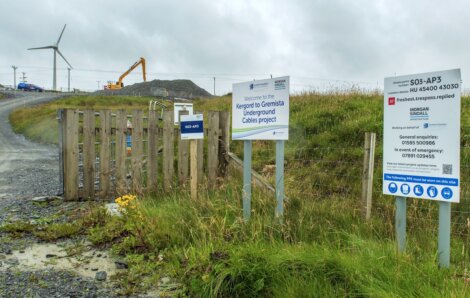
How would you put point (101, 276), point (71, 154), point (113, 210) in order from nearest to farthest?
point (101, 276)
point (113, 210)
point (71, 154)

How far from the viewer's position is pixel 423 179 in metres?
3.61

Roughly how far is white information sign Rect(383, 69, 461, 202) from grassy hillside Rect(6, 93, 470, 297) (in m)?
0.63

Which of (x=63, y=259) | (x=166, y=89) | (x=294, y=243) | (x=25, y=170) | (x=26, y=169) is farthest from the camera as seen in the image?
(x=166, y=89)

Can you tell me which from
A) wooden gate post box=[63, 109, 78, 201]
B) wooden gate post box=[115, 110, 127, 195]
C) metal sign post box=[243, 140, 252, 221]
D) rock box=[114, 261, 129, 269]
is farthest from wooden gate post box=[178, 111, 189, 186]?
rock box=[114, 261, 129, 269]

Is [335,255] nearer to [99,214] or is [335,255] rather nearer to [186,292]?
[186,292]

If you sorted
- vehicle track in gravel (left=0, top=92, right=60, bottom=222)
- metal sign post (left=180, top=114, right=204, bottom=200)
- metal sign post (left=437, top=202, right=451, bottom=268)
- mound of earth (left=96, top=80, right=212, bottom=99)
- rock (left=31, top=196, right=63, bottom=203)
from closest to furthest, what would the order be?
metal sign post (left=437, top=202, right=451, bottom=268)
metal sign post (left=180, top=114, right=204, bottom=200)
rock (left=31, top=196, right=63, bottom=203)
vehicle track in gravel (left=0, top=92, right=60, bottom=222)
mound of earth (left=96, top=80, right=212, bottom=99)

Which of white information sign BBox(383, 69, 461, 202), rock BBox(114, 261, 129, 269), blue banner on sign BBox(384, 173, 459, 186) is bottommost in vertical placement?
rock BBox(114, 261, 129, 269)

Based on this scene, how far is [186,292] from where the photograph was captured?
12.2 feet

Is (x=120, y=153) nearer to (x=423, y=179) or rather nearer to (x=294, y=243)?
(x=294, y=243)

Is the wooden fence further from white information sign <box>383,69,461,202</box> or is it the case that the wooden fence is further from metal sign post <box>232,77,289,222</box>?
white information sign <box>383,69,461,202</box>

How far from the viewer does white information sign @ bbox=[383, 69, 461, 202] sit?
3.42 metres

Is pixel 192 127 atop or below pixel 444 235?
atop

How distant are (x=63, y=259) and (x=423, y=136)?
4032mm

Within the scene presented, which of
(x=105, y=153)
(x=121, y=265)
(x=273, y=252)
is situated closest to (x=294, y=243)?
(x=273, y=252)
